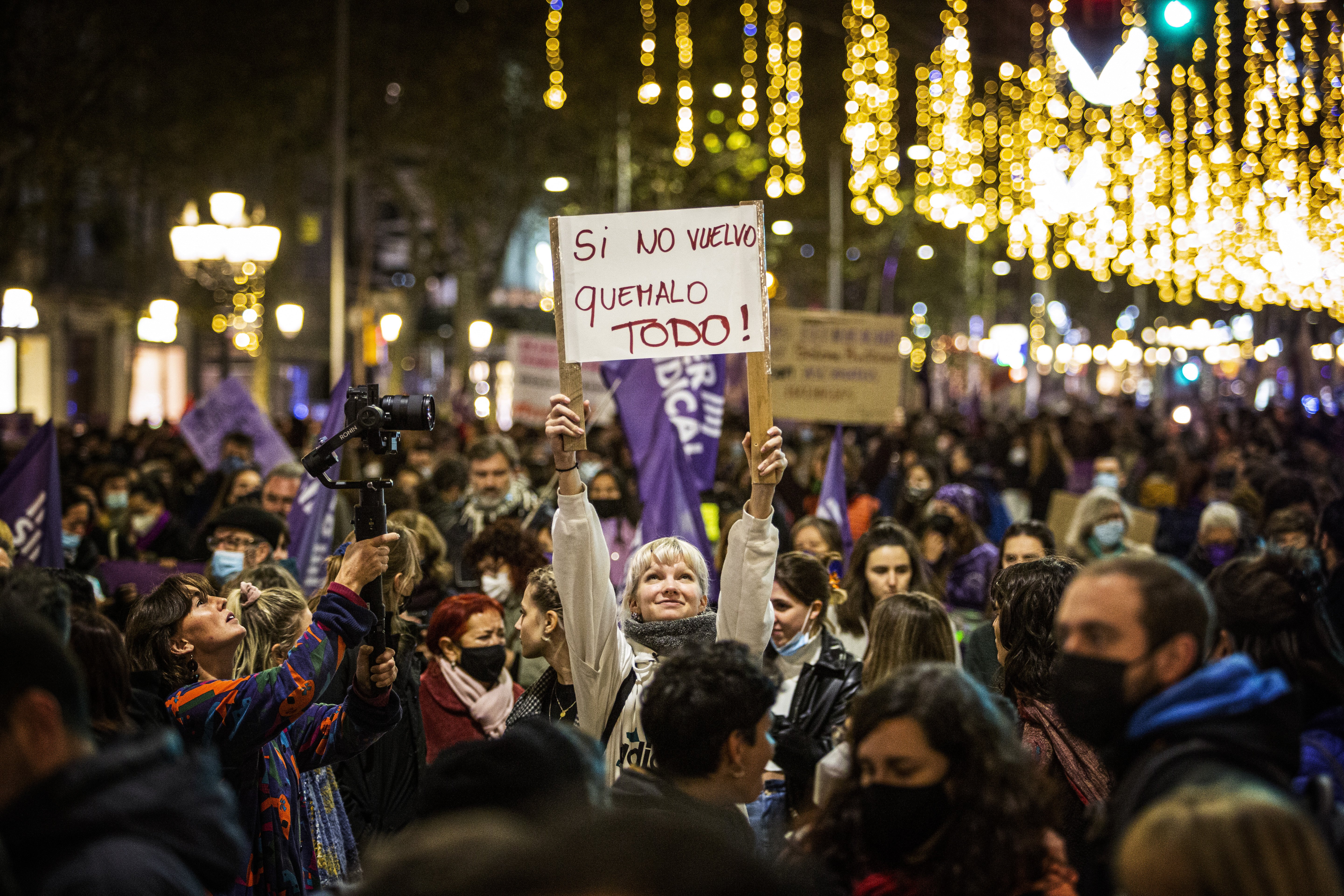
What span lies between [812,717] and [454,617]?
5.14 ft

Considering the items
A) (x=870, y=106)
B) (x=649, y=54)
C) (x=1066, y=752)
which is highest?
(x=649, y=54)

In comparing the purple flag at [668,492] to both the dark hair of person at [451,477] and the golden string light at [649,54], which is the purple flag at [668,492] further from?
the golden string light at [649,54]

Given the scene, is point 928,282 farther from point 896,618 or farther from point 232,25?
point 896,618

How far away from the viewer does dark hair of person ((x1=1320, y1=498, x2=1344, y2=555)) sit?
7438mm

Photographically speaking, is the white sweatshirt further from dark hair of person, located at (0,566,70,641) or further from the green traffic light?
the green traffic light

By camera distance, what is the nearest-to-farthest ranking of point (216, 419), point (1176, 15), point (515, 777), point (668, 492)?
1. point (515, 777)
2. point (668, 492)
3. point (1176, 15)
4. point (216, 419)

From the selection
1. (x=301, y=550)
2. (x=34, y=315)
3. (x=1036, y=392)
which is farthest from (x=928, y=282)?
(x=301, y=550)

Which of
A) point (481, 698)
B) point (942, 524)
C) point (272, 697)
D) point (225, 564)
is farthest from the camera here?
point (942, 524)

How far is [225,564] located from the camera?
23.2 ft

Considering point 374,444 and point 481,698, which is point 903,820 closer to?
point 374,444

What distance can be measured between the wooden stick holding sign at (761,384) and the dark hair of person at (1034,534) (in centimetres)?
281

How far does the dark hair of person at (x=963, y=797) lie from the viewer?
275 cm

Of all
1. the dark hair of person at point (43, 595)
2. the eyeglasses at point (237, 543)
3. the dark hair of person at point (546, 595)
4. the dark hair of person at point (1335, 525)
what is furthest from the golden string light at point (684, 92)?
the dark hair of person at point (43, 595)

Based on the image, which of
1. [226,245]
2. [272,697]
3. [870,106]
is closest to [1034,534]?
[272,697]
